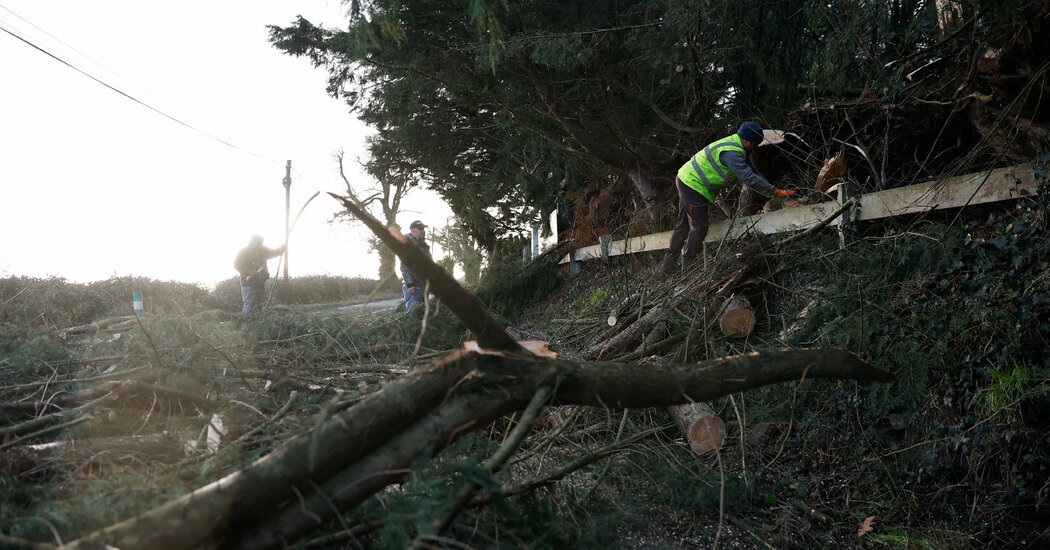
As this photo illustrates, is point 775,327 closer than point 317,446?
No

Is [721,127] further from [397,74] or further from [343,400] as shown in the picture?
[343,400]

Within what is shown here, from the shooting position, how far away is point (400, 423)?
2143mm

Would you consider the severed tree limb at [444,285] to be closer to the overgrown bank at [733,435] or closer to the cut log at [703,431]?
the overgrown bank at [733,435]

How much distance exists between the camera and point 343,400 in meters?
2.74

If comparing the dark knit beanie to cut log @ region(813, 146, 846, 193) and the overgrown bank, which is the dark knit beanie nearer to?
cut log @ region(813, 146, 846, 193)

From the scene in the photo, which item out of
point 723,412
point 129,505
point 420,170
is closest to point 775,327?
point 723,412

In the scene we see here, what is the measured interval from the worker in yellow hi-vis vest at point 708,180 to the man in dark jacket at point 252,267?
230 inches

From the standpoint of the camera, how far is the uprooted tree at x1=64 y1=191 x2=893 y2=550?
1779mm

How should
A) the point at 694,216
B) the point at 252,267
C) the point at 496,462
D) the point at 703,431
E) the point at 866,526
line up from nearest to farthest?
the point at 496,462 < the point at 866,526 < the point at 703,431 < the point at 694,216 < the point at 252,267

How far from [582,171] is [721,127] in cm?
302

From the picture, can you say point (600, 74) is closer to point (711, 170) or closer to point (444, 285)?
point (711, 170)

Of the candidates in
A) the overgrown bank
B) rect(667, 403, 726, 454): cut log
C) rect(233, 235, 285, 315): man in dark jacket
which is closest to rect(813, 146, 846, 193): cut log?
the overgrown bank

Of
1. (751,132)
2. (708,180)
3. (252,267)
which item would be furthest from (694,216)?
(252,267)

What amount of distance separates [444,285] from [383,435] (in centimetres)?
63
